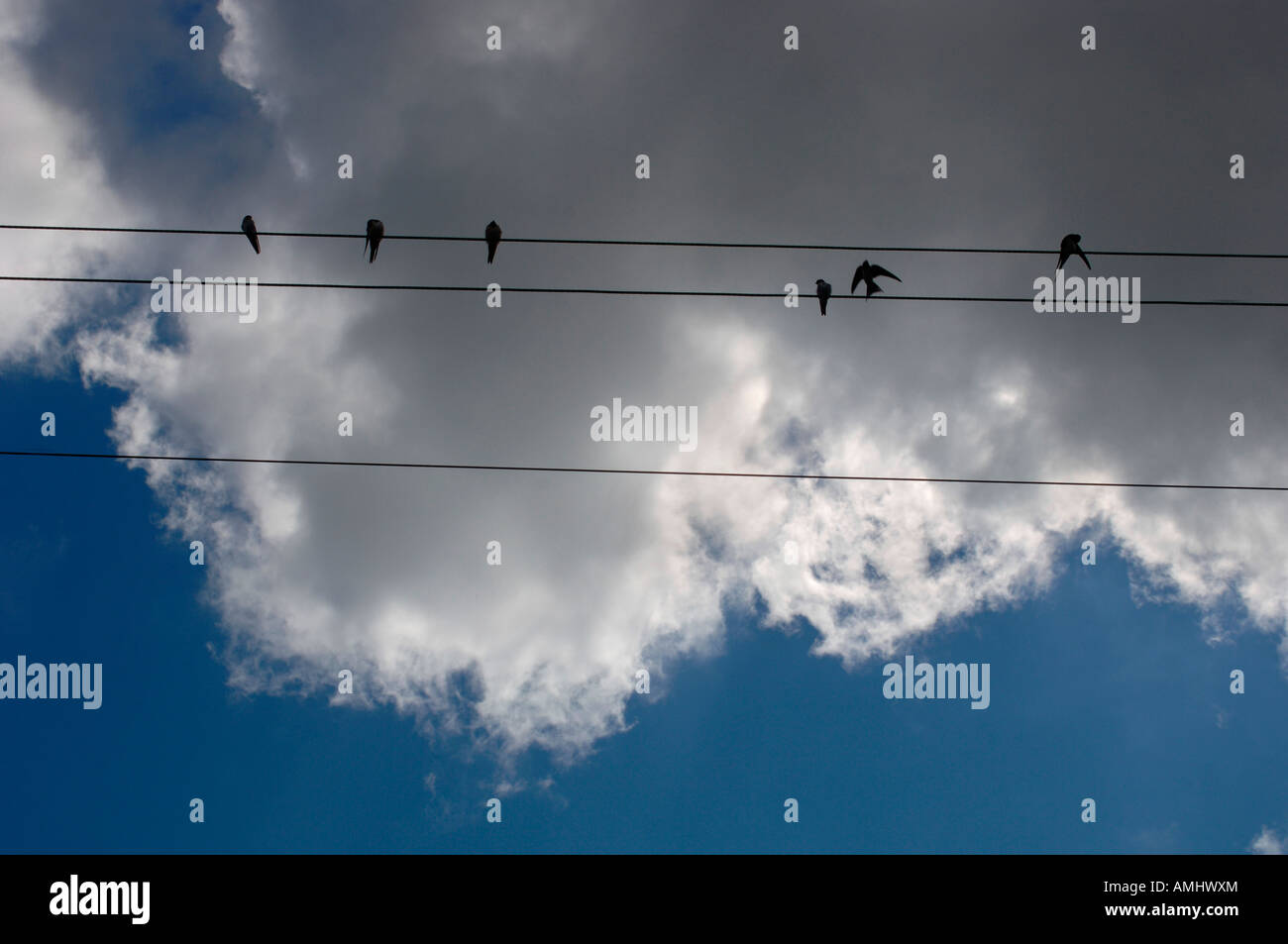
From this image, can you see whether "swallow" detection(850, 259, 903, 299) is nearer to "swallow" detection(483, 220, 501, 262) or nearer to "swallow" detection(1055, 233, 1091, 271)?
"swallow" detection(1055, 233, 1091, 271)

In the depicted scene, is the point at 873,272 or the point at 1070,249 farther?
the point at 873,272

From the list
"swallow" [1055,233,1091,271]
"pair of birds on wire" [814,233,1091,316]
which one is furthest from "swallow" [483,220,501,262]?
"swallow" [1055,233,1091,271]

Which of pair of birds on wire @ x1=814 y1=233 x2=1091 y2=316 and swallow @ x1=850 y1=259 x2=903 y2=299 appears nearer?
pair of birds on wire @ x1=814 y1=233 x2=1091 y2=316

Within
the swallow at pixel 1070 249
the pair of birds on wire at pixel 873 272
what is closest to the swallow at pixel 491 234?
the pair of birds on wire at pixel 873 272

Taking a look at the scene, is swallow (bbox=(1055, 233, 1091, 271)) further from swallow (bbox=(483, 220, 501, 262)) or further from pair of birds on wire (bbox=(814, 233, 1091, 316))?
swallow (bbox=(483, 220, 501, 262))

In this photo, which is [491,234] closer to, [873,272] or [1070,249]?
[873,272]

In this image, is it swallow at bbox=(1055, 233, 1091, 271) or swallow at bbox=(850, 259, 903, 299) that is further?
swallow at bbox=(850, 259, 903, 299)

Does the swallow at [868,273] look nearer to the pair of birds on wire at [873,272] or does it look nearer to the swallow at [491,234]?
the pair of birds on wire at [873,272]

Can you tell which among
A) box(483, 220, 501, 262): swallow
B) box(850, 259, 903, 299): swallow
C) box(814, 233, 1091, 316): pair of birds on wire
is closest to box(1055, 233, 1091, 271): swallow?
box(814, 233, 1091, 316): pair of birds on wire

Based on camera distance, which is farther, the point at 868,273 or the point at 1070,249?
the point at 868,273

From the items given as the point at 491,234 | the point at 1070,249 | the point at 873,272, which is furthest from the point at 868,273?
the point at 491,234

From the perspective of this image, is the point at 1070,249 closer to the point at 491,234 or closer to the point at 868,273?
the point at 868,273
